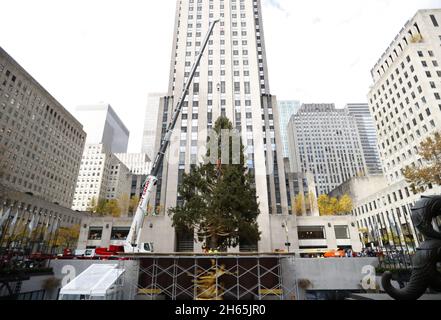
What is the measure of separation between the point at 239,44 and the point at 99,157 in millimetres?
102619

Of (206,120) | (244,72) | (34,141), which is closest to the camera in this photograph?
(206,120)

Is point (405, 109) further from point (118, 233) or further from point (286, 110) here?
point (286, 110)

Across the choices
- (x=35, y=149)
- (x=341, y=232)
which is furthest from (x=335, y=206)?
(x=35, y=149)

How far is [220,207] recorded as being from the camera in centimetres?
2089

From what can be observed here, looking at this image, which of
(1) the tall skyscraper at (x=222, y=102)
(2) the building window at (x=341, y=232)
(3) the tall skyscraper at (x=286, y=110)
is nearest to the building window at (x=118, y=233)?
(1) the tall skyscraper at (x=222, y=102)

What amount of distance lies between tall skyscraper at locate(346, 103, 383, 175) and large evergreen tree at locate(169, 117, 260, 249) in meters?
134

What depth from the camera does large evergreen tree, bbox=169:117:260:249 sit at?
20.7m

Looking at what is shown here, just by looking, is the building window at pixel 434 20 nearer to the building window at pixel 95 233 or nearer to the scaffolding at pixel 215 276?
the scaffolding at pixel 215 276

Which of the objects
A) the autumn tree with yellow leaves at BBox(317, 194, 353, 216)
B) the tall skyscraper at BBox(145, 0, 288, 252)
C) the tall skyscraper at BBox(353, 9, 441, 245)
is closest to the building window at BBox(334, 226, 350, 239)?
the tall skyscraper at BBox(145, 0, 288, 252)

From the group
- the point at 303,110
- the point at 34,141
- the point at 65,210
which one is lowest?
the point at 65,210

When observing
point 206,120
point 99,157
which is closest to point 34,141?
point 99,157

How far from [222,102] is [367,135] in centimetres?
14060
